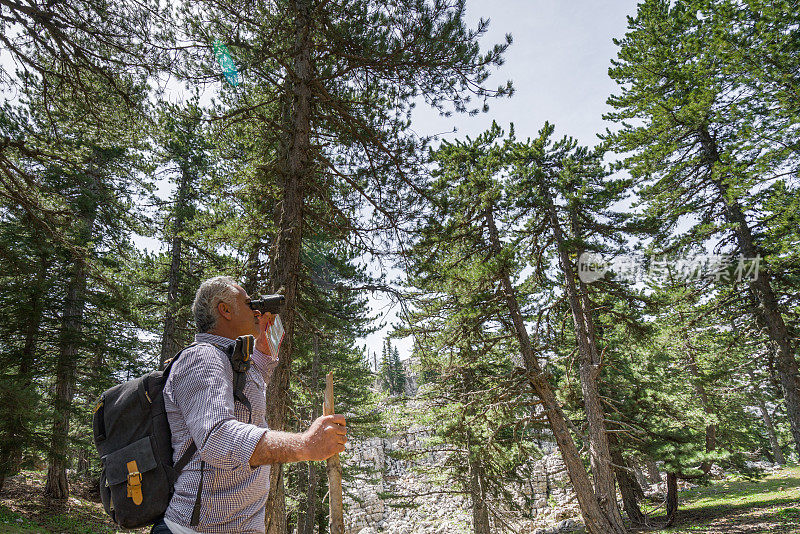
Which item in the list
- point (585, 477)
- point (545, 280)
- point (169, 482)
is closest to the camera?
point (169, 482)

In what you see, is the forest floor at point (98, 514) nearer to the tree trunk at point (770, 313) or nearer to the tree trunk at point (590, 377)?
the tree trunk at point (770, 313)

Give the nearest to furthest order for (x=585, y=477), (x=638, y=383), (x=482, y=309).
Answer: (x=585, y=477) → (x=482, y=309) → (x=638, y=383)

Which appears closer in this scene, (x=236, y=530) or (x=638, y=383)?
(x=236, y=530)

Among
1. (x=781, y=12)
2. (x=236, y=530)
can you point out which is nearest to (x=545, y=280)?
(x=781, y=12)

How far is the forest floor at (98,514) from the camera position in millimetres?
9586

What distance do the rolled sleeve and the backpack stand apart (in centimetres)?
13

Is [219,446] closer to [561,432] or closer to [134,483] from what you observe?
[134,483]

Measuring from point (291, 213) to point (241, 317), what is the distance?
3853mm

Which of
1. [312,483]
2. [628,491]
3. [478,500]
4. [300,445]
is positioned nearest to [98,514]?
[312,483]

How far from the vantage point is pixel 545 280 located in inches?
497

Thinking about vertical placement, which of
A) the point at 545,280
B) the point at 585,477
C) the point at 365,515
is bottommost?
the point at 365,515

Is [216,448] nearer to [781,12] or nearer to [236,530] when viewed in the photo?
[236,530]

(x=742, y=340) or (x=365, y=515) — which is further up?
(x=742, y=340)

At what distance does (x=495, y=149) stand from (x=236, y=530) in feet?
38.3
